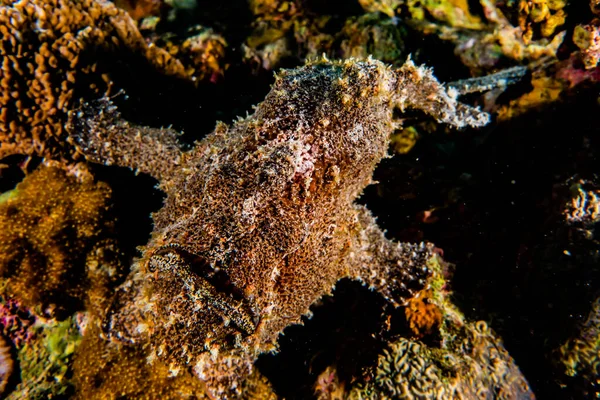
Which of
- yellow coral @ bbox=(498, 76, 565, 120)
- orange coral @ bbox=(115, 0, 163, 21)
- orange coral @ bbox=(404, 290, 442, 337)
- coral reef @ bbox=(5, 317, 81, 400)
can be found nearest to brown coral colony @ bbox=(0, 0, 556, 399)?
orange coral @ bbox=(404, 290, 442, 337)

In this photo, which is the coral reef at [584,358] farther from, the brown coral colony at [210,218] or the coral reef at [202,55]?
the coral reef at [202,55]

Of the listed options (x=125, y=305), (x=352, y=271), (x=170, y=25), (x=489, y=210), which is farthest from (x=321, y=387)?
(x=170, y=25)

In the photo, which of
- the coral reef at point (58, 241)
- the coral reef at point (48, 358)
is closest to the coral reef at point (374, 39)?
the coral reef at point (58, 241)

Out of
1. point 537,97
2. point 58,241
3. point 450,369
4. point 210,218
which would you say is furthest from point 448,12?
point 58,241

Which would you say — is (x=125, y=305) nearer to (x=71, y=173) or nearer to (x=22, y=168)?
(x=71, y=173)

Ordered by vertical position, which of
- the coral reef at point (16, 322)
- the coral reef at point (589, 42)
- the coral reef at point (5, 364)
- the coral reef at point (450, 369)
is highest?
the coral reef at point (589, 42)
